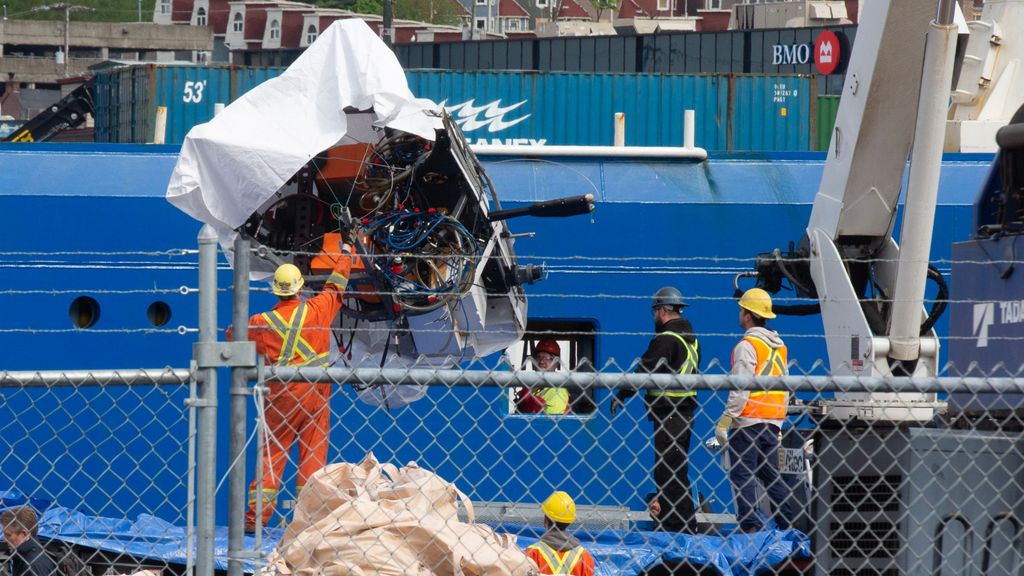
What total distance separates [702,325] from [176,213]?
14.5 feet

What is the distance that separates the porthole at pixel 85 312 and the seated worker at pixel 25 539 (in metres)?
3.75

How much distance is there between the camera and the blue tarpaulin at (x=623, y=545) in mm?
7656

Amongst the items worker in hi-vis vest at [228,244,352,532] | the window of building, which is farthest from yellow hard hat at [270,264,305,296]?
the window of building

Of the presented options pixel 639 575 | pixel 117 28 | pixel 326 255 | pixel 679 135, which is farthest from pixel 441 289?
pixel 117 28

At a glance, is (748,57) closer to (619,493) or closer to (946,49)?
(619,493)

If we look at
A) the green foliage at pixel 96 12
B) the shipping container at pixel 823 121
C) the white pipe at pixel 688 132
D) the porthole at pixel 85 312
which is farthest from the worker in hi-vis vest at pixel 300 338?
the green foliage at pixel 96 12

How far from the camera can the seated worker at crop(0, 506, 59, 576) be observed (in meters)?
7.44

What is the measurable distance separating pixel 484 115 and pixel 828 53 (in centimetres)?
672

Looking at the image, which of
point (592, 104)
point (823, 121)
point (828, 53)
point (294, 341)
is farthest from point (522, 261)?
point (828, 53)

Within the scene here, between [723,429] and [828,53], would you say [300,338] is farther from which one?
[828,53]

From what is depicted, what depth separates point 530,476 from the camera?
1048 cm

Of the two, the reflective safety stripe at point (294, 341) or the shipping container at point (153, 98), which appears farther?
the shipping container at point (153, 98)

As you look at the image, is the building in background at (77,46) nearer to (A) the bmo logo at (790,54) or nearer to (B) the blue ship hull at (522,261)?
(A) the bmo logo at (790,54)

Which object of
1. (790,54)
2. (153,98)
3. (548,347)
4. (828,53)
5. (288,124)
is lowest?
(548,347)
